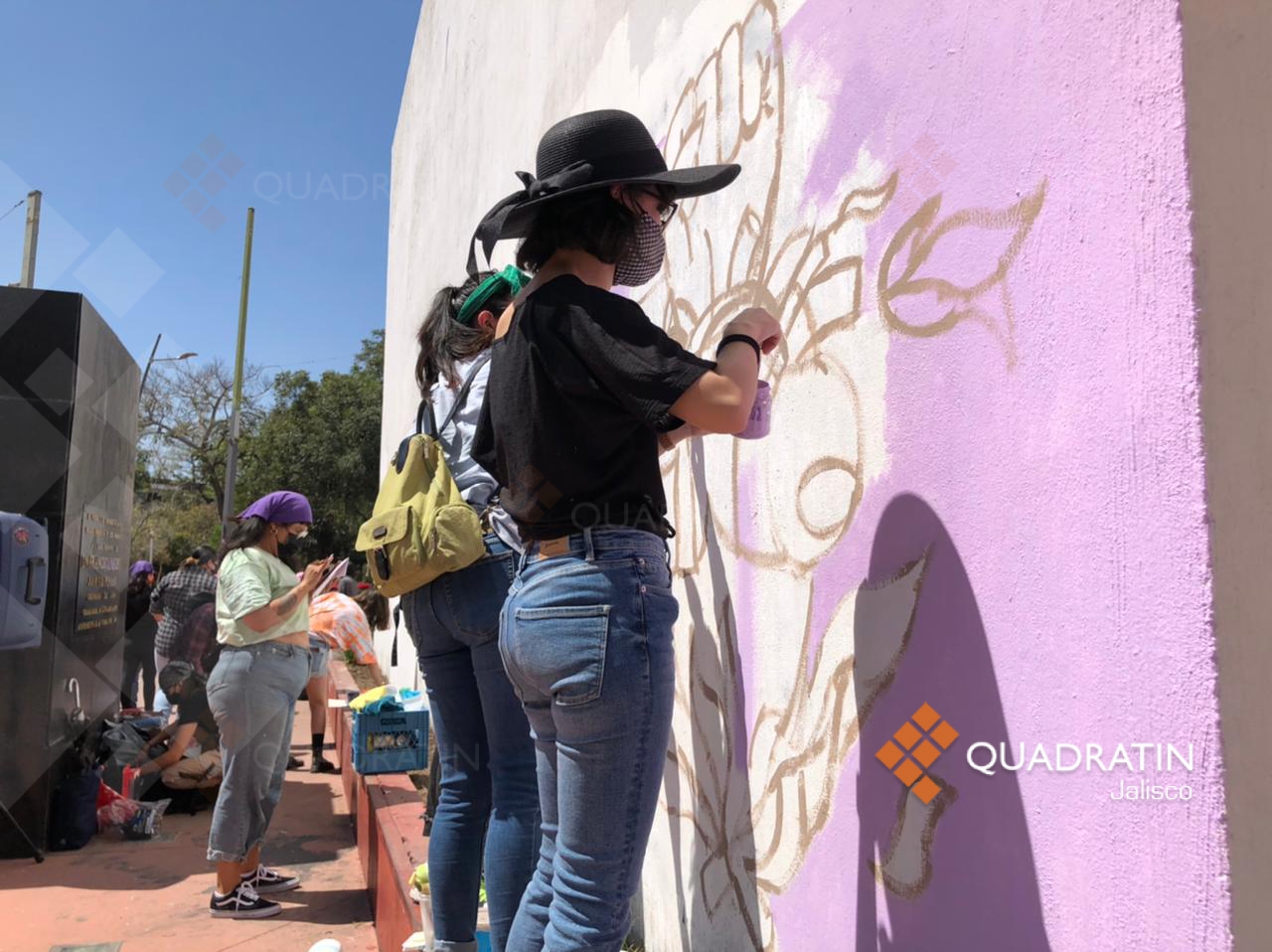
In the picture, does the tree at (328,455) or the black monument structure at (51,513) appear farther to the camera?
the tree at (328,455)

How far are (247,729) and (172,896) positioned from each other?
47.7 inches

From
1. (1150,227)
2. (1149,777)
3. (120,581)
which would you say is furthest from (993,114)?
(120,581)

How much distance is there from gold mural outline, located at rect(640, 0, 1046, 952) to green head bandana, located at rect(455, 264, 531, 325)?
51cm

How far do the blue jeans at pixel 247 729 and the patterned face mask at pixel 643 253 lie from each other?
111 inches

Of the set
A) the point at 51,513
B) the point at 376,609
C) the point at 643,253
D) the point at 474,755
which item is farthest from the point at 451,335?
the point at 376,609

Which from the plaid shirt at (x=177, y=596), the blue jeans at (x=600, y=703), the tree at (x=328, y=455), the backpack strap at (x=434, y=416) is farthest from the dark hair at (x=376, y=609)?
the tree at (x=328, y=455)

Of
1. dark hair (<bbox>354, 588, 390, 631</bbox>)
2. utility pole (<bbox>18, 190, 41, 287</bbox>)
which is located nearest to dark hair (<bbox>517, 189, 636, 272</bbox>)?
dark hair (<bbox>354, 588, 390, 631</bbox>)

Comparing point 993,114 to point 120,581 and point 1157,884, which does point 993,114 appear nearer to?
point 1157,884

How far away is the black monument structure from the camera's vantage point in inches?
199

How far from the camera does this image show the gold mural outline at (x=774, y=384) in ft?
4.90

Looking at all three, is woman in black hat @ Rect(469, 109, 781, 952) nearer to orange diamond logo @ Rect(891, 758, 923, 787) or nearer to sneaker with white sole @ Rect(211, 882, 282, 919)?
orange diamond logo @ Rect(891, 758, 923, 787)

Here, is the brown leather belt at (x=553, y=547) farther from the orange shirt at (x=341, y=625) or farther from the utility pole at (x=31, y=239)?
the utility pole at (x=31, y=239)

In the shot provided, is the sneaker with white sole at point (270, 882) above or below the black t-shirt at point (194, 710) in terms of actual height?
below

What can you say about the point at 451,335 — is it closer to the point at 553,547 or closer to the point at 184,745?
the point at 553,547
